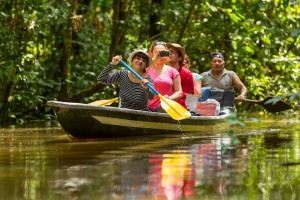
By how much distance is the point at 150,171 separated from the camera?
4.49 metres

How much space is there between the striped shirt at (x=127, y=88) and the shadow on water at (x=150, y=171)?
3.92ft

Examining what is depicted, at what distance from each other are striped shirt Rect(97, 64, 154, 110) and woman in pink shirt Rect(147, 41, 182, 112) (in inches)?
21.8

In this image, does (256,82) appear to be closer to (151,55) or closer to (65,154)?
(151,55)

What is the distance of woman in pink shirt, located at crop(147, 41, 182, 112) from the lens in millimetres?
8586

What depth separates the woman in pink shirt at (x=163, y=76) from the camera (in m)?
8.59

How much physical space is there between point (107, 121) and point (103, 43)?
10430 millimetres

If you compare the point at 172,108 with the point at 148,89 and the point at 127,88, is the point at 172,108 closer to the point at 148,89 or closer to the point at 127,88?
the point at 148,89

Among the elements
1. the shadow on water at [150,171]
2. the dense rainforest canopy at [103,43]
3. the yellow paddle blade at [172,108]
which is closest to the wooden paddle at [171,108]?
the yellow paddle blade at [172,108]

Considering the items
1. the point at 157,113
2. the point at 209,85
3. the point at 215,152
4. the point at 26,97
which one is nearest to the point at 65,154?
the point at 215,152

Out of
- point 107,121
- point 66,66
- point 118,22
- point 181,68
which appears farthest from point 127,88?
point 118,22

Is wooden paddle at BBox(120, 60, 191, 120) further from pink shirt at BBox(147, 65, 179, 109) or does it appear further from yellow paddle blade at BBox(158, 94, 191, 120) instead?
pink shirt at BBox(147, 65, 179, 109)

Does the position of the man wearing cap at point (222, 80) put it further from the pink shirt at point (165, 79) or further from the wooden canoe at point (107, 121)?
the pink shirt at point (165, 79)

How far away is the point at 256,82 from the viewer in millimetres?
14727

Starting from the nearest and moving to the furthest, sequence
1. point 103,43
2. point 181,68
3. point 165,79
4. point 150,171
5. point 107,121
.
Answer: point 150,171
point 107,121
point 165,79
point 181,68
point 103,43
